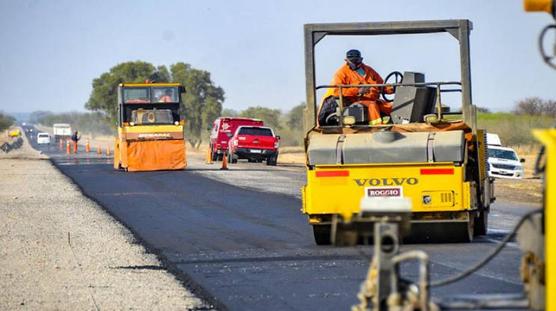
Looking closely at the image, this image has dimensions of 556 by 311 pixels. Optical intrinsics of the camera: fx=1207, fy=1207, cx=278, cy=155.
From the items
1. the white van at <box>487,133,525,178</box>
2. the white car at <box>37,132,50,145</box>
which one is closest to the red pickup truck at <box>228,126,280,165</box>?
the white van at <box>487,133,525,178</box>

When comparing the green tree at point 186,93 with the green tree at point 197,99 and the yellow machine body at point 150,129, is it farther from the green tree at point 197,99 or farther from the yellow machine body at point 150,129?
the yellow machine body at point 150,129

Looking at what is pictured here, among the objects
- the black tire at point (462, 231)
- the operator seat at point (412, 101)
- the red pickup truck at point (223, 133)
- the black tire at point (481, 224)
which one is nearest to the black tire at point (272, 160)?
the red pickup truck at point (223, 133)

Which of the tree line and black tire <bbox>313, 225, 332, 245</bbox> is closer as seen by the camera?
black tire <bbox>313, 225, 332, 245</bbox>

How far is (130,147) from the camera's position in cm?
4334

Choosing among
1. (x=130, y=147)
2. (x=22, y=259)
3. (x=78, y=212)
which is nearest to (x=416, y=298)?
(x=22, y=259)

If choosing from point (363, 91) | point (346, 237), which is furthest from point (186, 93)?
point (346, 237)

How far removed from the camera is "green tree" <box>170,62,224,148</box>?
402 feet

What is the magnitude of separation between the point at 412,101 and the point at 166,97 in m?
28.8

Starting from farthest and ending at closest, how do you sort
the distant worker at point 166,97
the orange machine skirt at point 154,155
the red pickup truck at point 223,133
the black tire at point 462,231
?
1. the red pickup truck at point 223,133
2. the distant worker at point 166,97
3. the orange machine skirt at point 154,155
4. the black tire at point 462,231

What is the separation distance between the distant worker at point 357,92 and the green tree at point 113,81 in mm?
106535

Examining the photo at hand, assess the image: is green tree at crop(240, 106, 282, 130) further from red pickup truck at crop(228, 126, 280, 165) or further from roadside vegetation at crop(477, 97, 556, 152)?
red pickup truck at crop(228, 126, 280, 165)

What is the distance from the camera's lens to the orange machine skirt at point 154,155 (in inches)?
1709

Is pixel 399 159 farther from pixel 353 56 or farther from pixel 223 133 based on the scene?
pixel 223 133

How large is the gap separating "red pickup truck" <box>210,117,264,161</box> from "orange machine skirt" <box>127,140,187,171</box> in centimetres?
1359
